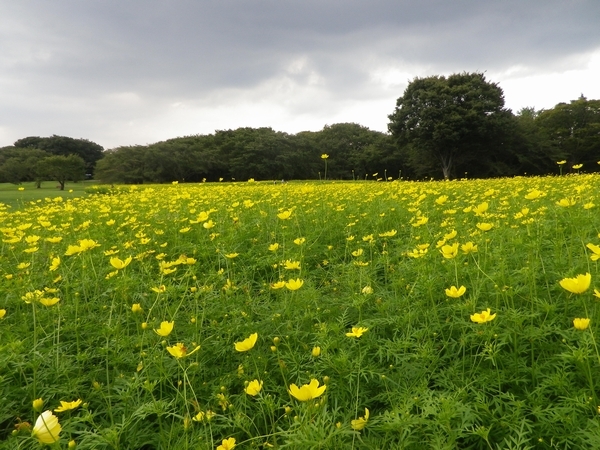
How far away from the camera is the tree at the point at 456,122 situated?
72.4ft

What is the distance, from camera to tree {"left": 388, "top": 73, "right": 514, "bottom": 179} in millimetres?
22062

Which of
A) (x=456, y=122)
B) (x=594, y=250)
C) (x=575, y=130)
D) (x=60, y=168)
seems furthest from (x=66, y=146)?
(x=594, y=250)

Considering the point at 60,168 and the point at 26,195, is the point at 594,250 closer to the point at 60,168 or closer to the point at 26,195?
the point at 26,195

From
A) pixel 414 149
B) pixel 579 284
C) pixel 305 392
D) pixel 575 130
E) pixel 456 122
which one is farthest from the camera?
pixel 575 130

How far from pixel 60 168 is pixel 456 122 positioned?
24.3 m

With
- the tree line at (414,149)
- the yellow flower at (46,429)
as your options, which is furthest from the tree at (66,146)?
the yellow flower at (46,429)

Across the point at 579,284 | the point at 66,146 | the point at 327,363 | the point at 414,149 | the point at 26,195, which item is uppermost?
the point at 66,146

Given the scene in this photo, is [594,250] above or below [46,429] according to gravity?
above

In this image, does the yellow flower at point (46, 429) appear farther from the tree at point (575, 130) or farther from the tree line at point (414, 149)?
the tree at point (575, 130)

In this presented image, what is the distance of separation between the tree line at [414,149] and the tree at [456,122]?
6 centimetres

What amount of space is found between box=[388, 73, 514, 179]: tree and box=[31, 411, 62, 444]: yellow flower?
2355 cm

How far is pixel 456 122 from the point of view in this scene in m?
21.8

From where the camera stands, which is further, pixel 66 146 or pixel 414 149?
pixel 66 146

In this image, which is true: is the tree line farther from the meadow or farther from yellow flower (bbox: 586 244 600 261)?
yellow flower (bbox: 586 244 600 261)
